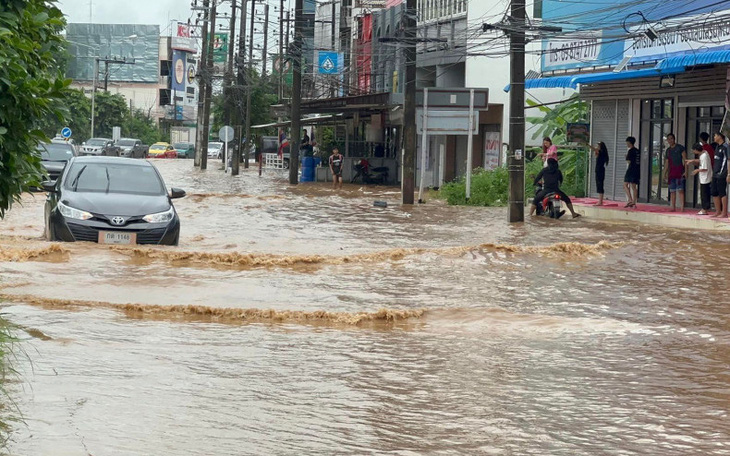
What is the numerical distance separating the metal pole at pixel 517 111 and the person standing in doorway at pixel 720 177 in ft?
12.8

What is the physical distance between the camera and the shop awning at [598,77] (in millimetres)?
26984

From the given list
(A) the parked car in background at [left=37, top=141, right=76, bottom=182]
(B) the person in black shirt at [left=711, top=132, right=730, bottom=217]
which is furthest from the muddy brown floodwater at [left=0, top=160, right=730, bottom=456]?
(A) the parked car in background at [left=37, top=141, right=76, bottom=182]

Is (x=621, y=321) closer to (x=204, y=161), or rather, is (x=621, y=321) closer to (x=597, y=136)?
(x=597, y=136)

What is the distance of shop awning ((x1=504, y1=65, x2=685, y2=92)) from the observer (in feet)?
88.5

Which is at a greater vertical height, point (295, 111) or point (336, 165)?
point (295, 111)

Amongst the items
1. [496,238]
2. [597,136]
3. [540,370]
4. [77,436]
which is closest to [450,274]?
[496,238]

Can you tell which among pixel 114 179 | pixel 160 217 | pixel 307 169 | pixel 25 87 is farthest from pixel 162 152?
pixel 25 87

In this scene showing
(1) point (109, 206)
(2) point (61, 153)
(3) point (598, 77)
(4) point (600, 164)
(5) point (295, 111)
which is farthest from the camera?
(5) point (295, 111)

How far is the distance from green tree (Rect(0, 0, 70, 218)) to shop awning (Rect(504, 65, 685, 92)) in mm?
20097

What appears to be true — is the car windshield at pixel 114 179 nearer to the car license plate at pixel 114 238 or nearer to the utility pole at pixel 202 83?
the car license plate at pixel 114 238

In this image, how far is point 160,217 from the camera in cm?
1758

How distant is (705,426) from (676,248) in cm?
1291

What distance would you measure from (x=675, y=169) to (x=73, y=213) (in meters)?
14.5

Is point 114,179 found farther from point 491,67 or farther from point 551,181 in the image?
point 491,67
